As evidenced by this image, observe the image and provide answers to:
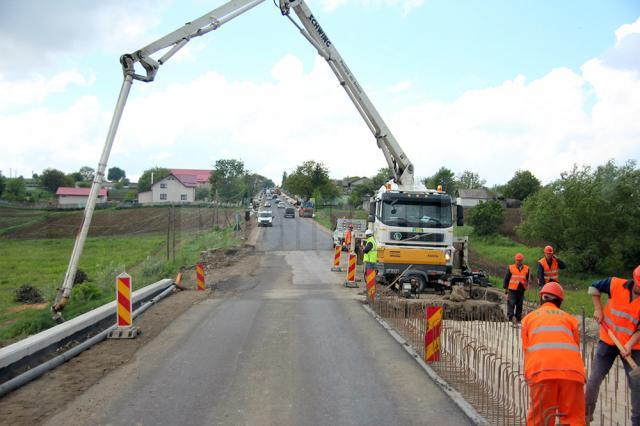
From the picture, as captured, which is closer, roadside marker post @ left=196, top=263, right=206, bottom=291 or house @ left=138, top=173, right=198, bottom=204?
roadside marker post @ left=196, top=263, right=206, bottom=291

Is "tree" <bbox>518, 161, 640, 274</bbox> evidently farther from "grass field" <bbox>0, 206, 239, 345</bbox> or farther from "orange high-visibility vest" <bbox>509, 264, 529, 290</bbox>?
"orange high-visibility vest" <bbox>509, 264, 529, 290</bbox>

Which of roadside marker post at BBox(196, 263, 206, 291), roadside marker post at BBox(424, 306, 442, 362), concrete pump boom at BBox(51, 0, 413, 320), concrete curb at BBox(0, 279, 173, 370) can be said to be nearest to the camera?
concrete curb at BBox(0, 279, 173, 370)

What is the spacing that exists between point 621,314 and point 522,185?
326 ft

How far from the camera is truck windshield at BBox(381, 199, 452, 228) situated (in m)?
16.7

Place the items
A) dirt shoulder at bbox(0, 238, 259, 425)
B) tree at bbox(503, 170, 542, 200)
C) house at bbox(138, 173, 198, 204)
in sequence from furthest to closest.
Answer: tree at bbox(503, 170, 542, 200) → house at bbox(138, 173, 198, 204) → dirt shoulder at bbox(0, 238, 259, 425)

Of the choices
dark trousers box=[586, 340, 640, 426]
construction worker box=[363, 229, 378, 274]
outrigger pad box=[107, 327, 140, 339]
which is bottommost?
outrigger pad box=[107, 327, 140, 339]

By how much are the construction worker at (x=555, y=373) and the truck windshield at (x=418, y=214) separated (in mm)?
11910

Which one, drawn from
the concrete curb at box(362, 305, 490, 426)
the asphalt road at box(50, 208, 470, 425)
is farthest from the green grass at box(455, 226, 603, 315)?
the asphalt road at box(50, 208, 470, 425)

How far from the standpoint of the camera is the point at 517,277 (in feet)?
40.3

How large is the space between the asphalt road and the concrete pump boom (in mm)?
2671

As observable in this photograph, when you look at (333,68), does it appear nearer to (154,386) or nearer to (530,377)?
(154,386)

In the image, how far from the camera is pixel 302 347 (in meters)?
9.45

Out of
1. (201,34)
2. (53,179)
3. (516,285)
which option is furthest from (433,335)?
(53,179)

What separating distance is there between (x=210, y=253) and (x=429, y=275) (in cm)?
1591
